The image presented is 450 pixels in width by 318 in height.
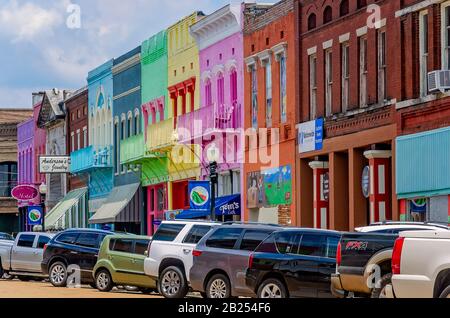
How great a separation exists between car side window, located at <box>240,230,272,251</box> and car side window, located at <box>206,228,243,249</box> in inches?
8.9

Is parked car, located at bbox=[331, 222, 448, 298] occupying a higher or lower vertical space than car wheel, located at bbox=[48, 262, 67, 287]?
higher

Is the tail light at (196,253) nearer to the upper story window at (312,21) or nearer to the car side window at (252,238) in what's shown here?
the car side window at (252,238)

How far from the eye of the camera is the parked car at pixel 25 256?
45625 mm

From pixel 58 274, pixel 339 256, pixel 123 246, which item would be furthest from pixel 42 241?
pixel 339 256

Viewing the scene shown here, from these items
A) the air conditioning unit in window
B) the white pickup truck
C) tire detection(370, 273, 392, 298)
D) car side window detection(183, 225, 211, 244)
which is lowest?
tire detection(370, 273, 392, 298)

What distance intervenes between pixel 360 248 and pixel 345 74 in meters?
17.7

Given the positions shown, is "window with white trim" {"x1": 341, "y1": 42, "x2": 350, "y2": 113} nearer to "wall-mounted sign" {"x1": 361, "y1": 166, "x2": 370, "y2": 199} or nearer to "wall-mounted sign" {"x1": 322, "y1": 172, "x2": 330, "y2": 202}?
"wall-mounted sign" {"x1": 361, "y1": 166, "x2": 370, "y2": 199}

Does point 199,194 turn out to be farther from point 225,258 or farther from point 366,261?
point 366,261

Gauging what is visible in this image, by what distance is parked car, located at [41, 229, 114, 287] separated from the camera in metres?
40.1

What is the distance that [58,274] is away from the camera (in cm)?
4066

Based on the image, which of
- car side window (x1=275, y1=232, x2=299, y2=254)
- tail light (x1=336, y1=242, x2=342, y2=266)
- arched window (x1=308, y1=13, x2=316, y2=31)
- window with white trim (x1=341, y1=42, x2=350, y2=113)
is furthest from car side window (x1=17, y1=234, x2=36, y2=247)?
tail light (x1=336, y1=242, x2=342, y2=266)

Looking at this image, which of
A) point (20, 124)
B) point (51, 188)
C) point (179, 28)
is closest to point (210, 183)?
point (179, 28)
